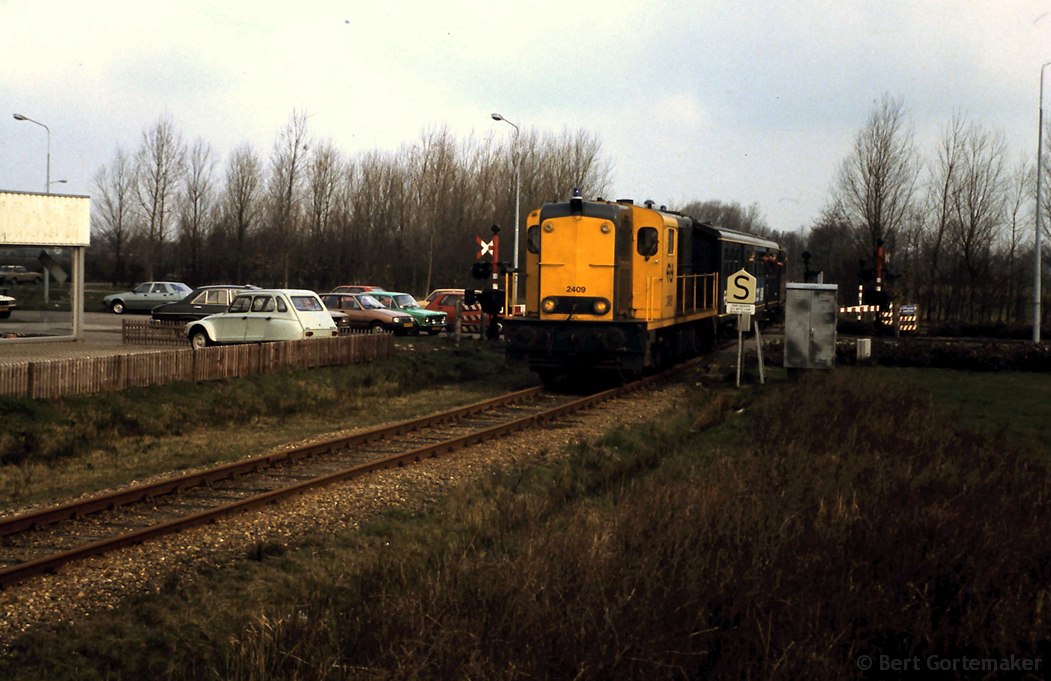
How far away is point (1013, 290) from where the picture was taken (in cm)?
4231

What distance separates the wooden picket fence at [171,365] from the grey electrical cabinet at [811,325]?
9410 mm

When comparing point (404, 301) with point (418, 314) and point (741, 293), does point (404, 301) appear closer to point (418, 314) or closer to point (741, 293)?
point (418, 314)

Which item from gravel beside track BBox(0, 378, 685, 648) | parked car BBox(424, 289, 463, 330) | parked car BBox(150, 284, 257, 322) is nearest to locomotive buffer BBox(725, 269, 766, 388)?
gravel beside track BBox(0, 378, 685, 648)

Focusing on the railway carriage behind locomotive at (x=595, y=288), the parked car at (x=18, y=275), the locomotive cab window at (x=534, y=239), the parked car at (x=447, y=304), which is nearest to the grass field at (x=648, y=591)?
the railway carriage behind locomotive at (x=595, y=288)

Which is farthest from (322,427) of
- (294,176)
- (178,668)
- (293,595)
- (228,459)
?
(294,176)

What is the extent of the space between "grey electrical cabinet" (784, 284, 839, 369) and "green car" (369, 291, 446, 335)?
15.0 m

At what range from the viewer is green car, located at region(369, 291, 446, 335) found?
33.7 m

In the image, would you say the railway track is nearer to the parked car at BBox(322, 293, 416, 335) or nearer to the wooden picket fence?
the wooden picket fence

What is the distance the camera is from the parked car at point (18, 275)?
24.6m

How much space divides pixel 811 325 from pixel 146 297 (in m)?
31.8

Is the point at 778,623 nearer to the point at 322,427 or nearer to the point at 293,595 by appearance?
the point at 293,595

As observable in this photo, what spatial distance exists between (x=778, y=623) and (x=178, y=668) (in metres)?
3.39

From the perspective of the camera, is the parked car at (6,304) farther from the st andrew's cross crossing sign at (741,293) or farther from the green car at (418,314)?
the st andrew's cross crossing sign at (741,293)

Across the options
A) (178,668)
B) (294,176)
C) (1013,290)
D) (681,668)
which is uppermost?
(294,176)
